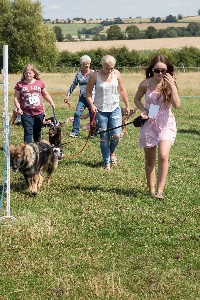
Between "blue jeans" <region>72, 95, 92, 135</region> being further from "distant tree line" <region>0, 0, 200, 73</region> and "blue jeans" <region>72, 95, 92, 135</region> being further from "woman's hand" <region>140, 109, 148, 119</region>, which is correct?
"distant tree line" <region>0, 0, 200, 73</region>

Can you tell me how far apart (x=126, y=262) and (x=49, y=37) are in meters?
60.8

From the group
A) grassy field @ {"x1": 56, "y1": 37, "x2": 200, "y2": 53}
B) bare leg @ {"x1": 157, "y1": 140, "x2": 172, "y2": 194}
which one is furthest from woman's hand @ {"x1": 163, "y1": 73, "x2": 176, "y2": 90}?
grassy field @ {"x1": 56, "y1": 37, "x2": 200, "y2": 53}

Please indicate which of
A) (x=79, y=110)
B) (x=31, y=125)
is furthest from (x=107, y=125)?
(x=79, y=110)

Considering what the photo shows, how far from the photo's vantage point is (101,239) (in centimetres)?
618

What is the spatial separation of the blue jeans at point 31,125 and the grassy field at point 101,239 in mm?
723

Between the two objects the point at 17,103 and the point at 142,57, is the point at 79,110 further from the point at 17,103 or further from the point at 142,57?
the point at 142,57

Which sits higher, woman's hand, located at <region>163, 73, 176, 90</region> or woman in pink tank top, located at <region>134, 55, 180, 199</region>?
woman's hand, located at <region>163, 73, 176, 90</region>

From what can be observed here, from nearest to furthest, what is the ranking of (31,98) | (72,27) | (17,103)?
(17,103)
(31,98)
(72,27)

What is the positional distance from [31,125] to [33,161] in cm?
182

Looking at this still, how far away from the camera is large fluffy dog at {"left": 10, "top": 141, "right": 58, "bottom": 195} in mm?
7621

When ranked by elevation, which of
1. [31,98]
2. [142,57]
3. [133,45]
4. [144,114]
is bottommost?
[142,57]

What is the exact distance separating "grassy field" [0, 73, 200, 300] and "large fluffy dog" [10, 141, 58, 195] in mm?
219

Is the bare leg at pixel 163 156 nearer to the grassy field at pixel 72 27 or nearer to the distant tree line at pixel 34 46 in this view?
the distant tree line at pixel 34 46

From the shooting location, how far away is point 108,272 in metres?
5.26
